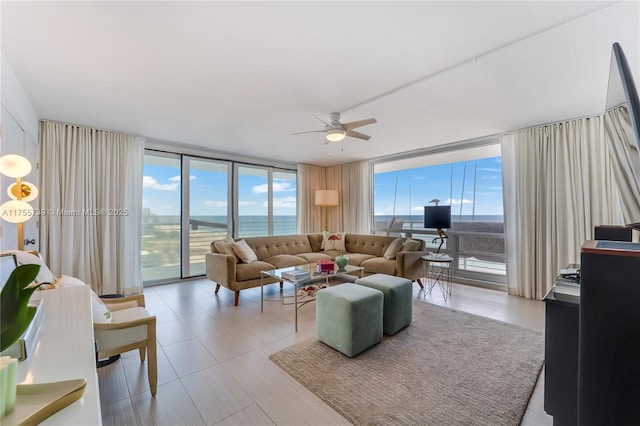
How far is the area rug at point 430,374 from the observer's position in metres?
1.61

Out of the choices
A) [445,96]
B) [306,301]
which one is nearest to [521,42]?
[445,96]

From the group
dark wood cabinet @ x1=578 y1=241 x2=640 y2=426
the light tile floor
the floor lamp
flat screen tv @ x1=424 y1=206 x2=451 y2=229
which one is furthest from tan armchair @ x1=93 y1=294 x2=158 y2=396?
the floor lamp

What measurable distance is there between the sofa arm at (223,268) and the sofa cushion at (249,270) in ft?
0.27

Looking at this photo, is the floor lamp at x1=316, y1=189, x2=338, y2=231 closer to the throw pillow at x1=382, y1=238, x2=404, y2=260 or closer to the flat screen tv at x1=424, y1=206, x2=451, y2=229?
the throw pillow at x1=382, y1=238, x2=404, y2=260

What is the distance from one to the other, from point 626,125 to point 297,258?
12.7ft

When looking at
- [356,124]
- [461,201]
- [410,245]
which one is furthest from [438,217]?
[356,124]

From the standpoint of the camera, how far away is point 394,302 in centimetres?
262

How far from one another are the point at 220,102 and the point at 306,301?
8.69ft

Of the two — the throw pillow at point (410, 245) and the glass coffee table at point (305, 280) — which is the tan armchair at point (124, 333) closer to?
the glass coffee table at point (305, 280)

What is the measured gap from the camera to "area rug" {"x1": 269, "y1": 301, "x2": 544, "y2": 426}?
5.28ft

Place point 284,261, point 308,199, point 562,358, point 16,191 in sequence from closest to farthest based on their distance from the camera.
Result: point 562,358
point 16,191
point 284,261
point 308,199

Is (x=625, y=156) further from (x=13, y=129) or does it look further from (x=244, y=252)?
(x=13, y=129)

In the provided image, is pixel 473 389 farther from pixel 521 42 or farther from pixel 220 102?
pixel 220 102

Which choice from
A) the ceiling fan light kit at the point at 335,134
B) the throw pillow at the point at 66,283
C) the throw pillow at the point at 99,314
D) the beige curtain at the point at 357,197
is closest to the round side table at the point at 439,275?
the beige curtain at the point at 357,197
